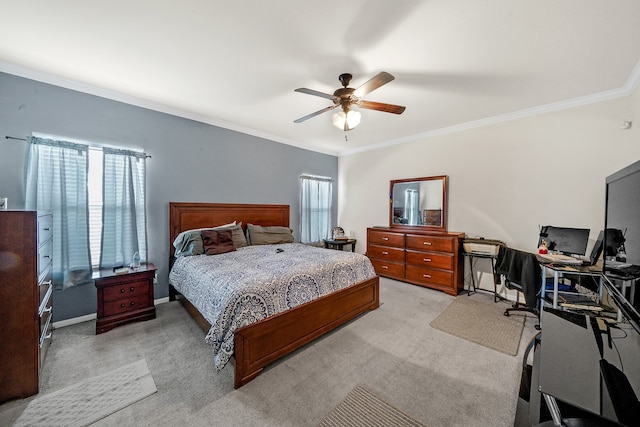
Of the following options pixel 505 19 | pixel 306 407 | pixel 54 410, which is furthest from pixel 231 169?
pixel 505 19

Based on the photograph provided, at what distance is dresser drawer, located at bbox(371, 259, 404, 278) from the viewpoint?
427 centimetres

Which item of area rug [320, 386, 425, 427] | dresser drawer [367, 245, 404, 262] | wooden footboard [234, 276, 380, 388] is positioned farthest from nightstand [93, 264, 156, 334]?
dresser drawer [367, 245, 404, 262]

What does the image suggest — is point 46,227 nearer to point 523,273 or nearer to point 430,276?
point 430,276

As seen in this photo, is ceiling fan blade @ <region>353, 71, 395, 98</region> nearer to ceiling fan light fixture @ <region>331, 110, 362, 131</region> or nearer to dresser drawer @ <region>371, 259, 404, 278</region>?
ceiling fan light fixture @ <region>331, 110, 362, 131</region>

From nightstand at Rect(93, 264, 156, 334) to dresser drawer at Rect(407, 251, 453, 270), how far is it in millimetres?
3791

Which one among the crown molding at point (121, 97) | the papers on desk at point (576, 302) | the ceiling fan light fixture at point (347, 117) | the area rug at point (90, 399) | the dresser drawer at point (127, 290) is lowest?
the area rug at point (90, 399)

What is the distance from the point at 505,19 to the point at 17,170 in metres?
4.49

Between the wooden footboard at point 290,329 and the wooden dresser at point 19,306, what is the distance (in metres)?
1.44

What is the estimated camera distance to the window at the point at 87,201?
2.47 meters

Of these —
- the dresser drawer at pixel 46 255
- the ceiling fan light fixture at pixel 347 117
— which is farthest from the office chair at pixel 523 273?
the dresser drawer at pixel 46 255

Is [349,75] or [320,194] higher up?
[349,75]

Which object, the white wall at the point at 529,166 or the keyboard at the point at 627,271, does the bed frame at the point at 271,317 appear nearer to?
the keyboard at the point at 627,271

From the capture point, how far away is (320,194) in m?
5.39

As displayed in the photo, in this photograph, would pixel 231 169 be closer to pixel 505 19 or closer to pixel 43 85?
pixel 43 85
